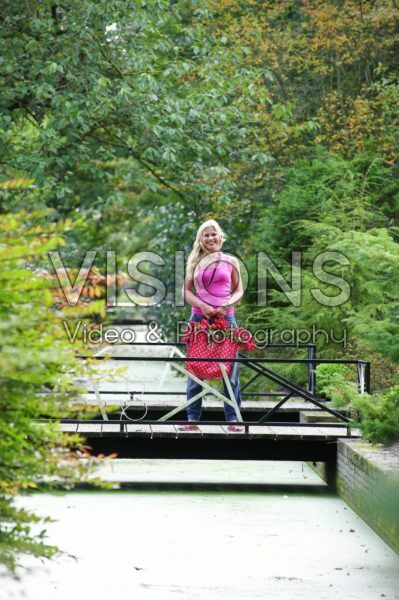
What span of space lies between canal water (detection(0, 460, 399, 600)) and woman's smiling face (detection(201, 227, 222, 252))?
89.7 inches

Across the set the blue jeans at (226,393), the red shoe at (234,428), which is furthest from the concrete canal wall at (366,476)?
the blue jeans at (226,393)

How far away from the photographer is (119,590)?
22.9ft

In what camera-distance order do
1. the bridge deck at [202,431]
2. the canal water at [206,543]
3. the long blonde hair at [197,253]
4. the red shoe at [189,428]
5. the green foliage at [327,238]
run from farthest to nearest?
the green foliage at [327,238], the long blonde hair at [197,253], the red shoe at [189,428], the bridge deck at [202,431], the canal water at [206,543]

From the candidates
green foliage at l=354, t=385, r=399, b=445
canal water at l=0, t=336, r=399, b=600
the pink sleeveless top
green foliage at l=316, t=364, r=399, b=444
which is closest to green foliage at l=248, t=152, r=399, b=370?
the pink sleeveless top

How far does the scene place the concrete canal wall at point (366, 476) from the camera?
8.35m

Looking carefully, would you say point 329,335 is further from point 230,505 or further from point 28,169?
point 230,505

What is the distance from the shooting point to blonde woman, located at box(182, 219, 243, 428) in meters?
11.2

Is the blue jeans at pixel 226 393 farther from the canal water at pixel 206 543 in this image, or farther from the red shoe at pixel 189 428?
the canal water at pixel 206 543

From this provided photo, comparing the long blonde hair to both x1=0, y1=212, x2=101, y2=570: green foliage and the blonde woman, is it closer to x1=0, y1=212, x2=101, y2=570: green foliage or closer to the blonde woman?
the blonde woman

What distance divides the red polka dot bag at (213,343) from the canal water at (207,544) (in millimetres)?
1117

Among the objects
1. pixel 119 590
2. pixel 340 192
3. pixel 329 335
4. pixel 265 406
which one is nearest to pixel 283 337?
pixel 329 335

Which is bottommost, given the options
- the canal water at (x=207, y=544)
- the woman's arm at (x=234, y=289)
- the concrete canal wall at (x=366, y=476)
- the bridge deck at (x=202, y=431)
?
the canal water at (x=207, y=544)

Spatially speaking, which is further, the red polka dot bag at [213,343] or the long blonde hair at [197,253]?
the long blonde hair at [197,253]

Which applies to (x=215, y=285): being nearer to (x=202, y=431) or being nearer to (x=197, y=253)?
(x=197, y=253)
